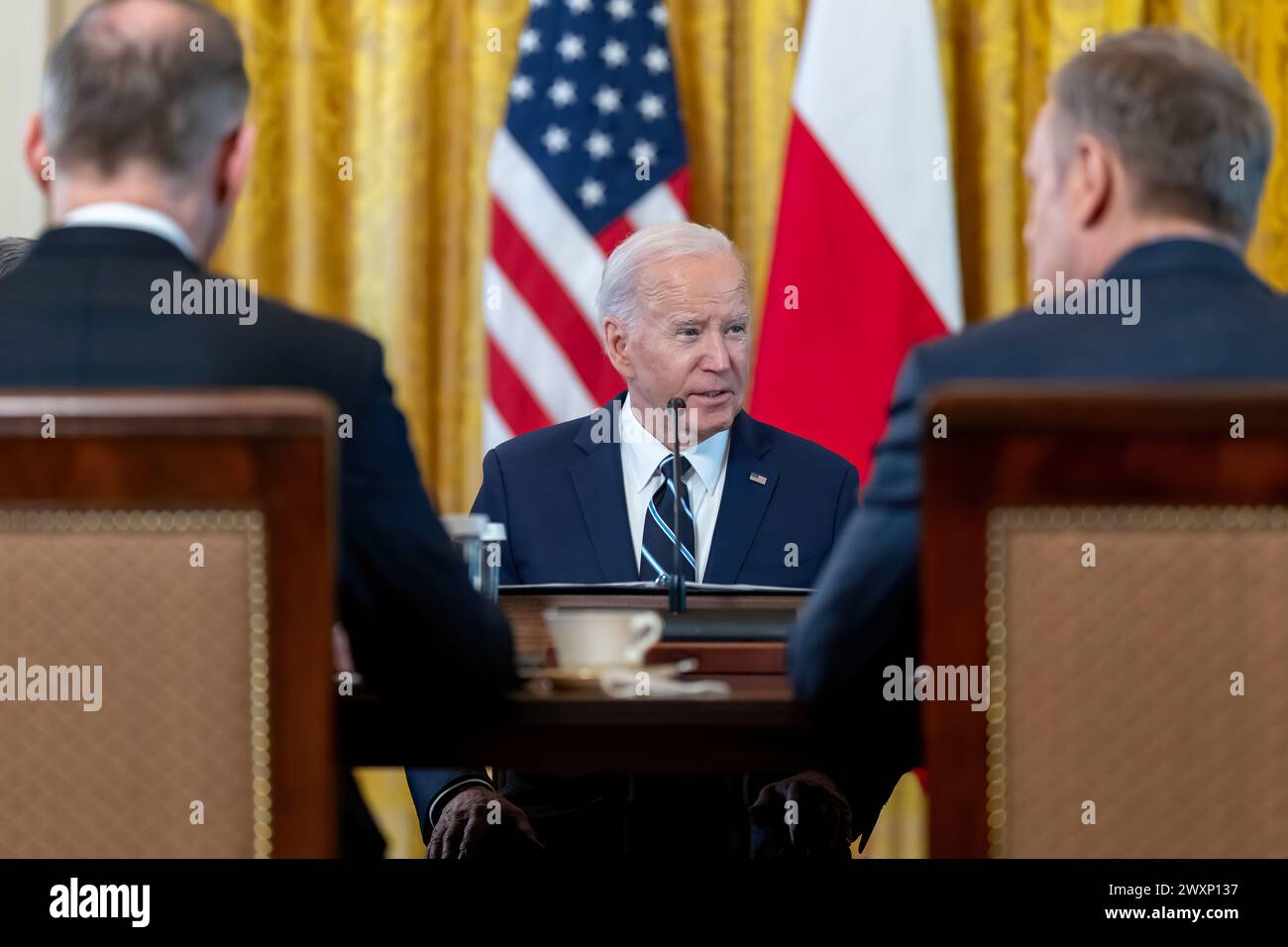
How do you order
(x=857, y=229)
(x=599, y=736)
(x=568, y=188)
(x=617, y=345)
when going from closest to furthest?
(x=599, y=736)
(x=617, y=345)
(x=857, y=229)
(x=568, y=188)

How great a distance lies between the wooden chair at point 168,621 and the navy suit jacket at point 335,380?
239mm

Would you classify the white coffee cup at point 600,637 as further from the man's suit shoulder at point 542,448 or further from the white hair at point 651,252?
the white hair at point 651,252

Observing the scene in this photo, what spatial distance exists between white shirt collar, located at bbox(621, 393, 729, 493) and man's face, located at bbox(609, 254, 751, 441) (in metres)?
0.04

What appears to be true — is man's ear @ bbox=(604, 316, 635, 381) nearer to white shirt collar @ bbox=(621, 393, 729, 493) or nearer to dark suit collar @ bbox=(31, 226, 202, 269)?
white shirt collar @ bbox=(621, 393, 729, 493)

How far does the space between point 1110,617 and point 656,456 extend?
75.9 inches

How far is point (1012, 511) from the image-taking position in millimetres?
1396

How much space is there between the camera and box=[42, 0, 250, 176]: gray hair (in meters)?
1.75

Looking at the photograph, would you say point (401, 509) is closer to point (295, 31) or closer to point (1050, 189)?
point (1050, 189)

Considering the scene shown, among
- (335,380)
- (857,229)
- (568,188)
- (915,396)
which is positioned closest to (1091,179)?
(915,396)

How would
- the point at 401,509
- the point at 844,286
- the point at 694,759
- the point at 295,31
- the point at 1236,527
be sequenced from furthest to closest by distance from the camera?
the point at 295,31 → the point at 844,286 → the point at 401,509 → the point at 694,759 → the point at 1236,527

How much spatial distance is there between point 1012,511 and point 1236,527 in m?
0.20

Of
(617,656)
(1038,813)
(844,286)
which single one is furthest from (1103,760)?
Answer: (844,286)

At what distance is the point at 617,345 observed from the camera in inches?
141

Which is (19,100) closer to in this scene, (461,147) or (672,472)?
(461,147)
